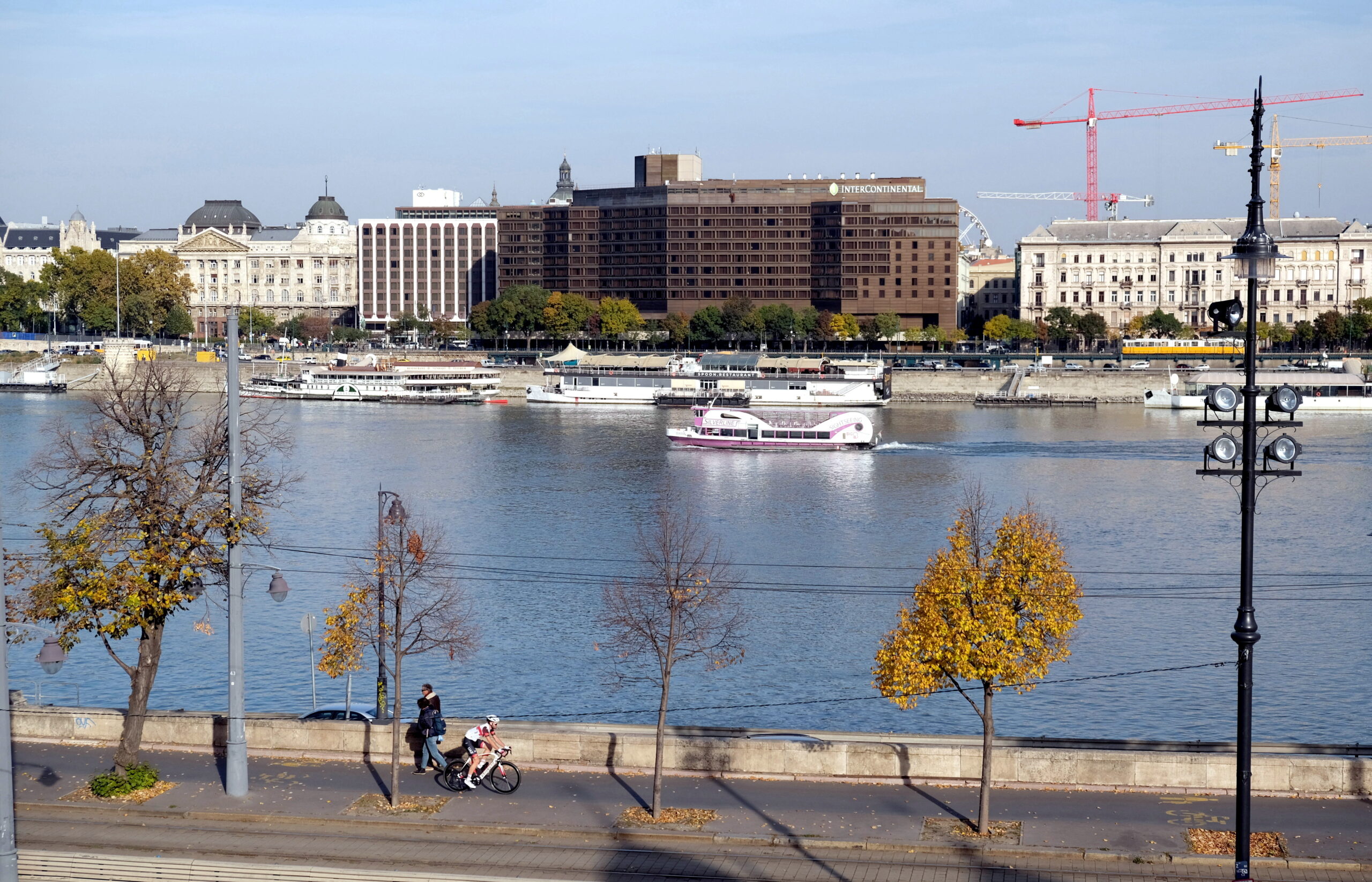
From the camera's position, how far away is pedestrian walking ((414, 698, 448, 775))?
19.5m

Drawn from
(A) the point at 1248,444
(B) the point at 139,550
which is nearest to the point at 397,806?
(B) the point at 139,550

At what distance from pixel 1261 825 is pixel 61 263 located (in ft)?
576

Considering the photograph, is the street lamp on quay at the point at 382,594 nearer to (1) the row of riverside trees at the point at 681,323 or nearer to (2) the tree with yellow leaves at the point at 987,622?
(2) the tree with yellow leaves at the point at 987,622

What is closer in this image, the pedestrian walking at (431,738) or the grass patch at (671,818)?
the grass patch at (671,818)

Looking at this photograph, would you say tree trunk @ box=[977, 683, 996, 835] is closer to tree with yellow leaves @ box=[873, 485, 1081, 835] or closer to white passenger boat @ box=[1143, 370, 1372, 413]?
tree with yellow leaves @ box=[873, 485, 1081, 835]

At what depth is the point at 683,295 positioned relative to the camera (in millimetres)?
176250

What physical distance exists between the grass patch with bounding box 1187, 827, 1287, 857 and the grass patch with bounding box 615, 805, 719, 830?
5368 millimetres

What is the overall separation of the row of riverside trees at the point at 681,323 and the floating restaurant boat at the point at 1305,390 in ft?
→ 117

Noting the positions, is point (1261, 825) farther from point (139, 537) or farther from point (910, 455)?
point (910, 455)

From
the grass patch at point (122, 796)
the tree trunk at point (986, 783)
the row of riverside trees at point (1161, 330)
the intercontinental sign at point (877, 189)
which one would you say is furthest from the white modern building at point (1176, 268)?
the grass patch at point (122, 796)

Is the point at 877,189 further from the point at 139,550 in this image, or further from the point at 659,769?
the point at 659,769

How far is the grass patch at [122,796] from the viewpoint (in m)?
18.0

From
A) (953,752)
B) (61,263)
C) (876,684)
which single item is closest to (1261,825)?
(953,752)

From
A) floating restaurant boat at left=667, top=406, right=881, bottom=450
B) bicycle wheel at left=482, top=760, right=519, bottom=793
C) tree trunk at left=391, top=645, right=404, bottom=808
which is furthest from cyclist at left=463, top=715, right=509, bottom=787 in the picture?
floating restaurant boat at left=667, top=406, right=881, bottom=450
